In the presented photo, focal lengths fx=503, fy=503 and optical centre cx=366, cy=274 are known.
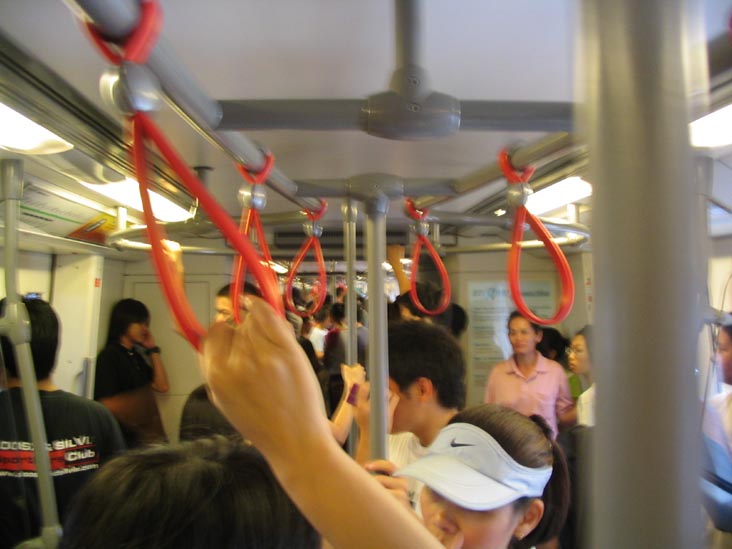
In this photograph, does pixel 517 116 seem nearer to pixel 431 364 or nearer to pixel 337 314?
pixel 431 364

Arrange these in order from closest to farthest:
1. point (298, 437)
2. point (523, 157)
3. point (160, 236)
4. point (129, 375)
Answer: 1. point (298, 437)
2. point (160, 236)
3. point (523, 157)
4. point (129, 375)

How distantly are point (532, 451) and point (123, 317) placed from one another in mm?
3695

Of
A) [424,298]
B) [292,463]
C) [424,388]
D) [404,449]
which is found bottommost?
[404,449]

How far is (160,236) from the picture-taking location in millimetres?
479

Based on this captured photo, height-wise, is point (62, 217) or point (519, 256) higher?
point (62, 217)

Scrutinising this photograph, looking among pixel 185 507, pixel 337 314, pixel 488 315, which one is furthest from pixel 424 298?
pixel 185 507

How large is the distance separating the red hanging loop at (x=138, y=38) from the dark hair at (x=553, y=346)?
3.84 metres

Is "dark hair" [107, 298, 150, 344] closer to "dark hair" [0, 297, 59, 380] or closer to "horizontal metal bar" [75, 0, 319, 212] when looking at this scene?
"dark hair" [0, 297, 59, 380]

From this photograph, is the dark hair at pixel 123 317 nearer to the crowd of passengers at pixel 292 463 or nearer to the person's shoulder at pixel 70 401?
the crowd of passengers at pixel 292 463

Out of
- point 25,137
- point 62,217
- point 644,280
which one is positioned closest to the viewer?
point 644,280

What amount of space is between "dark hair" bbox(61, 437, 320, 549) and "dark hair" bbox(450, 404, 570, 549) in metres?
0.62

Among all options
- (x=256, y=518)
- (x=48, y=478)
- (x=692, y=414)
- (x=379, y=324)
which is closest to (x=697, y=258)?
(x=692, y=414)

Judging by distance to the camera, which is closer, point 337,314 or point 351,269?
point 351,269

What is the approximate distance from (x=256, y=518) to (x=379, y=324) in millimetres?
658
